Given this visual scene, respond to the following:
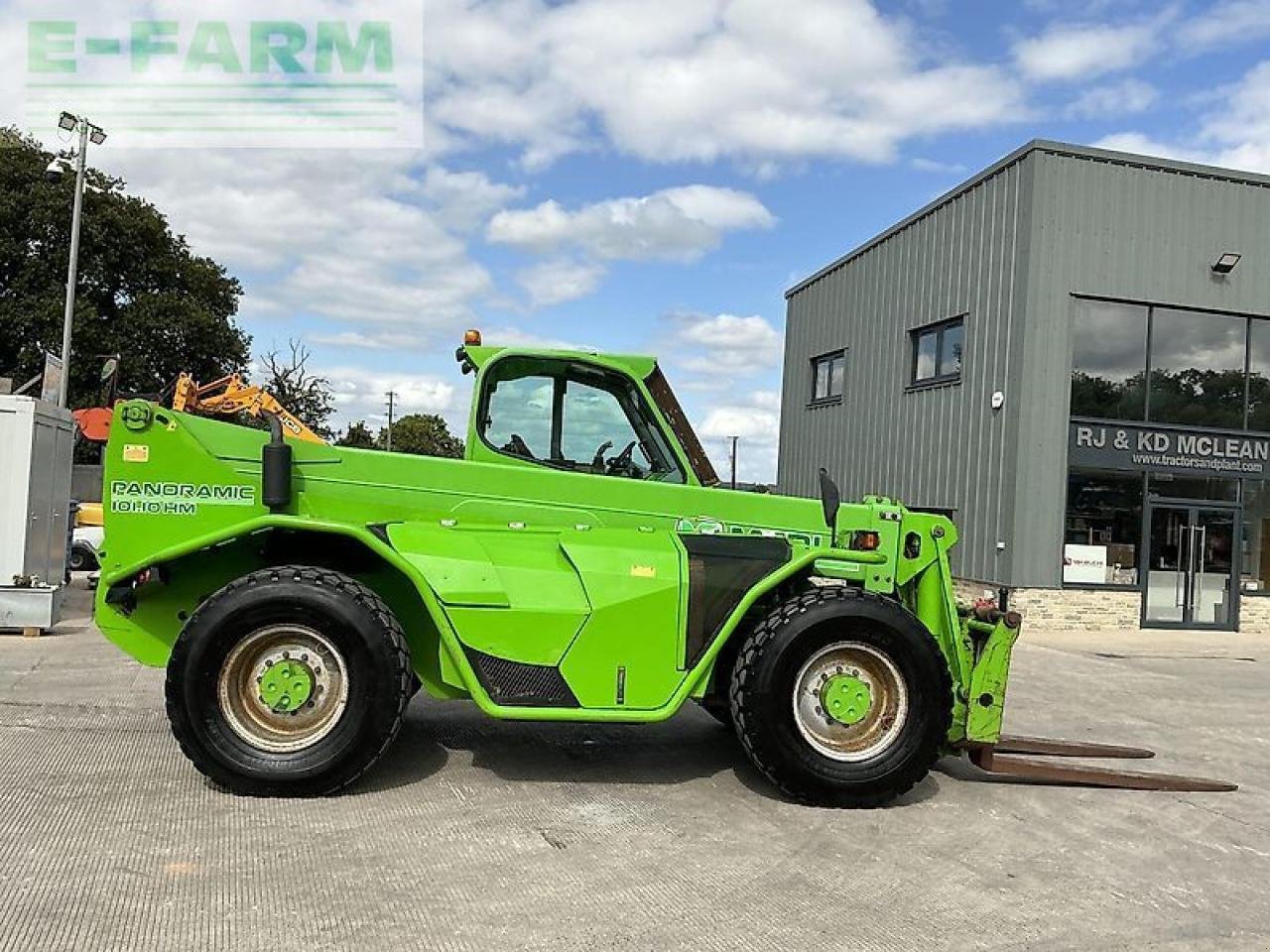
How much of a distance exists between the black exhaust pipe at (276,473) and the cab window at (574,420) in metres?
1.12

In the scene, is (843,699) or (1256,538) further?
(1256,538)

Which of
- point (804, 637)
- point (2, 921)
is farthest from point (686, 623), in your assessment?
point (2, 921)

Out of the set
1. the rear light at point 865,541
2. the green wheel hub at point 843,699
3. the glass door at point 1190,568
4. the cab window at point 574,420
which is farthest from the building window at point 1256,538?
the cab window at point 574,420

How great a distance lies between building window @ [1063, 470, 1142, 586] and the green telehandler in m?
10.3

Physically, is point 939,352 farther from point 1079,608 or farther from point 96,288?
point 96,288

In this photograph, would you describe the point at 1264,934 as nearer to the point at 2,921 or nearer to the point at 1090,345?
the point at 2,921

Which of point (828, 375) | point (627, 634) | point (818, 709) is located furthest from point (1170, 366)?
point (627, 634)

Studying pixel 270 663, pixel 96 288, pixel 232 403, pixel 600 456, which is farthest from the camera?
pixel 96 288

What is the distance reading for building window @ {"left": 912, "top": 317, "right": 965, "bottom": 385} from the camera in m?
17.7

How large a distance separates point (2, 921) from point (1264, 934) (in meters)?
4.82

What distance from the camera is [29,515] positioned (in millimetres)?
11469

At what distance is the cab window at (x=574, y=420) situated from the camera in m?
6.25

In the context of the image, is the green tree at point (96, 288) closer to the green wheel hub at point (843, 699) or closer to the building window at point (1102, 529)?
the building window at point (1102, 529)

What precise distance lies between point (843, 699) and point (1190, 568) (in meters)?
13.5
